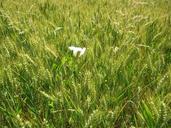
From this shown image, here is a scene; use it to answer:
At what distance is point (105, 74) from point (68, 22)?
88 cm

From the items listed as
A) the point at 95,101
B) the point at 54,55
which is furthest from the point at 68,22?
the point at 95,101

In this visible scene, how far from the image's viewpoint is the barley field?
47.9 inches

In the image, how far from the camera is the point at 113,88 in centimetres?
136

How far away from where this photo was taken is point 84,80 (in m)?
1.39

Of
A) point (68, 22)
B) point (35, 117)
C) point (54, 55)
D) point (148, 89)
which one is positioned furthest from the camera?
point (68, 22)

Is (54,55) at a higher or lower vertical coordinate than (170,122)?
higher

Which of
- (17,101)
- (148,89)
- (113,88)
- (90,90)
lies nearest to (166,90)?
(148,89)

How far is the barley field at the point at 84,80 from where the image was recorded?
122 cm

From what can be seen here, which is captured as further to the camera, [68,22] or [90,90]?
[68,22]

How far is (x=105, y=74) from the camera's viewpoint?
1.43 m

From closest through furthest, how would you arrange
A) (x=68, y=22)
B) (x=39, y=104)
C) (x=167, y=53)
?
(x=39, y=104)
(x=167, y=53)
(x=68, y=22)

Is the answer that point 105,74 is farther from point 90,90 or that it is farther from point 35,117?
point 35,117

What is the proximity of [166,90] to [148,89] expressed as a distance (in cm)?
11

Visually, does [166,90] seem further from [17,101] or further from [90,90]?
[17,101]
